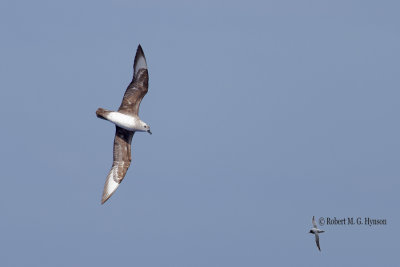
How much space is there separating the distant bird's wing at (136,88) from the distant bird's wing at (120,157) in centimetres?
149

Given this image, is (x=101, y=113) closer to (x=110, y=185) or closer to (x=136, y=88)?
(x=136, y=88)

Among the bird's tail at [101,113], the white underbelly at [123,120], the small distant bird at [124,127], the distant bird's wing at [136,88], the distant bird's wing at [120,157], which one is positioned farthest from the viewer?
the distant bird's wing at [136,88]

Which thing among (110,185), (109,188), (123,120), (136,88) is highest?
(136,88)

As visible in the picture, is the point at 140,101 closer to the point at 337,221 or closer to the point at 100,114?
the point at 100,114

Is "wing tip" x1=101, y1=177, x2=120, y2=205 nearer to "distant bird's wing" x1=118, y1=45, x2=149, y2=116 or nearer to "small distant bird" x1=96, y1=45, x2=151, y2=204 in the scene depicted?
"small distant bird" x1=96, y1=45, x2=151, y2=204

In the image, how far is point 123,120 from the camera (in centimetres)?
5234

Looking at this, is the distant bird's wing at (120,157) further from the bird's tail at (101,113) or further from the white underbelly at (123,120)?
the bird's tail at (101,113)

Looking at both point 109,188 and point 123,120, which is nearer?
point 123,120

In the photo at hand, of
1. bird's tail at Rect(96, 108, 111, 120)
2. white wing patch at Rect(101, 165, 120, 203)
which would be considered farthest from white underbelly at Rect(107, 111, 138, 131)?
white wing patch at Rect(101, 165, 120, 203)

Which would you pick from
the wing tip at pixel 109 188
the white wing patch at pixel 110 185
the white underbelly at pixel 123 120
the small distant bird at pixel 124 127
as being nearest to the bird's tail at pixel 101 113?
the small distant bird at pixel 124 127

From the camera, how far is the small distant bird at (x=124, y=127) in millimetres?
52219

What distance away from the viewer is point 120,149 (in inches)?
2087

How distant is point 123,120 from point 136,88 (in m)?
3.04

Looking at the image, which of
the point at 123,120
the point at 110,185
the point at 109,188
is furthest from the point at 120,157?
the point at 123,120
